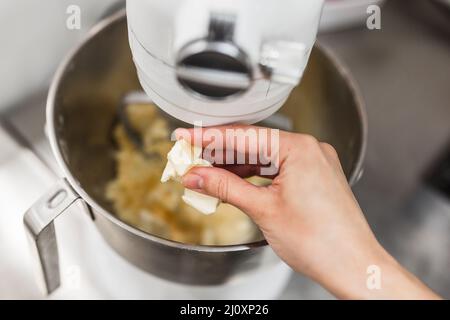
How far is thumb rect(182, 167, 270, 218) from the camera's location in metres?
0.38

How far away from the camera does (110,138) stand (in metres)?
0.63

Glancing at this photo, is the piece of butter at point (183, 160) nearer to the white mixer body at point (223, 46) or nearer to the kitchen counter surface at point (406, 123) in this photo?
the white mixer body at point (223, 46)

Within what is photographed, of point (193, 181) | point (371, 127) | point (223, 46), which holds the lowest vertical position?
point (371, 127)

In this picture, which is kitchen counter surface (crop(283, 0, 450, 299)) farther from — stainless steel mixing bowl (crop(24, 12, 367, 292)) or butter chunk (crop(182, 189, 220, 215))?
butter chunk (crop(182, 189, 220, 215))

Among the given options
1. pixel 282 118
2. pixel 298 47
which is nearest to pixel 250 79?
pixel 298 47

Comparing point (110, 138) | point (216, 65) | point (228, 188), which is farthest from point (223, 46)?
point (110, 138)

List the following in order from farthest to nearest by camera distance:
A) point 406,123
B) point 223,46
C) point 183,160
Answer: point 406,123 → point 183,160 → point 223,46

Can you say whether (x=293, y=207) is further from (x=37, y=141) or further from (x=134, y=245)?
(x=37, y=141)

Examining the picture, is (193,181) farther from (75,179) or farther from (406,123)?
(406,123)

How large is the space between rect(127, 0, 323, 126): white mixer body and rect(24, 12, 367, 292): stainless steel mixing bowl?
124 millimetres

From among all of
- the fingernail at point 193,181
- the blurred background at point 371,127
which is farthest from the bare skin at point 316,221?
the blurred background at point 371,127

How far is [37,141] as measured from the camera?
62 cm

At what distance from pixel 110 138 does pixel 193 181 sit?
0.86 ft

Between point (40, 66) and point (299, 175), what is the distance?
1.09ft
